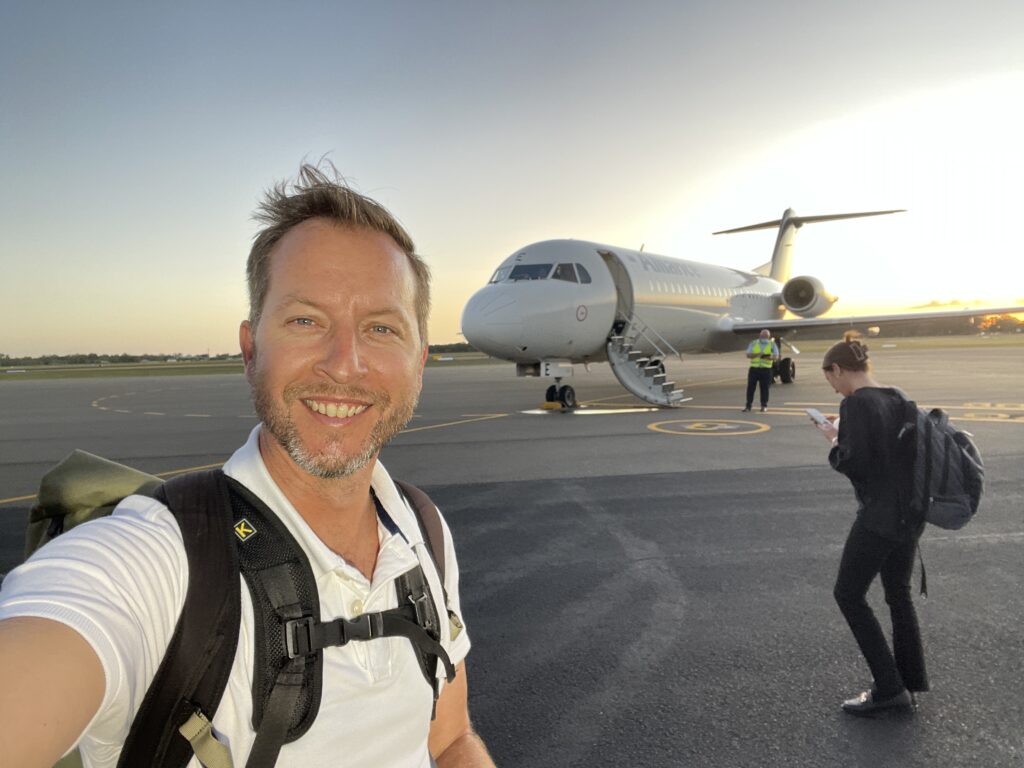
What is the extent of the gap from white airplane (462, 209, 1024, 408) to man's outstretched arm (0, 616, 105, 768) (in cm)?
1294

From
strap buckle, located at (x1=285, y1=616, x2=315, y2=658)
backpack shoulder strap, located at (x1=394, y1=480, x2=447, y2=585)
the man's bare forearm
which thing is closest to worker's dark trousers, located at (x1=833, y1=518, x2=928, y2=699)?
the man's bare forearm

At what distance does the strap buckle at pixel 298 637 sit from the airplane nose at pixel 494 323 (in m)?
12.7

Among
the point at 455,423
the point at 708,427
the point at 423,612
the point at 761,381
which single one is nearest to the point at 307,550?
the point at 423,612

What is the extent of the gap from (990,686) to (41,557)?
393cm

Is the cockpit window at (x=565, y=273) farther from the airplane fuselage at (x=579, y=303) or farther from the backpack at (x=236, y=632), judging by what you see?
the backpack at (x=236, y=632)

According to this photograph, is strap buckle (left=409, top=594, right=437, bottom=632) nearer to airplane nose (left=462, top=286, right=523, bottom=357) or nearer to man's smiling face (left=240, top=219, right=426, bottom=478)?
man's smiling face (left=240, top=219, right=426, bottom=478)

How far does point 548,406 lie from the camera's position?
16016mm

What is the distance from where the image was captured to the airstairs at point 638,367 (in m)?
15.4

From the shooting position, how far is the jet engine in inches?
925

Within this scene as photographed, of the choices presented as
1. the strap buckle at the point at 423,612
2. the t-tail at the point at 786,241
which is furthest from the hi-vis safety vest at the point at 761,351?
the t-tail at the point at 786,241

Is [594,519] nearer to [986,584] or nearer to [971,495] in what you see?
[986,584]

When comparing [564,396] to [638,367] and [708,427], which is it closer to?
[638,367]

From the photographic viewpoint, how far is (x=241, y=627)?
1099mm

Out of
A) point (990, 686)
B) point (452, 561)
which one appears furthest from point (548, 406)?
point (452, 561)
